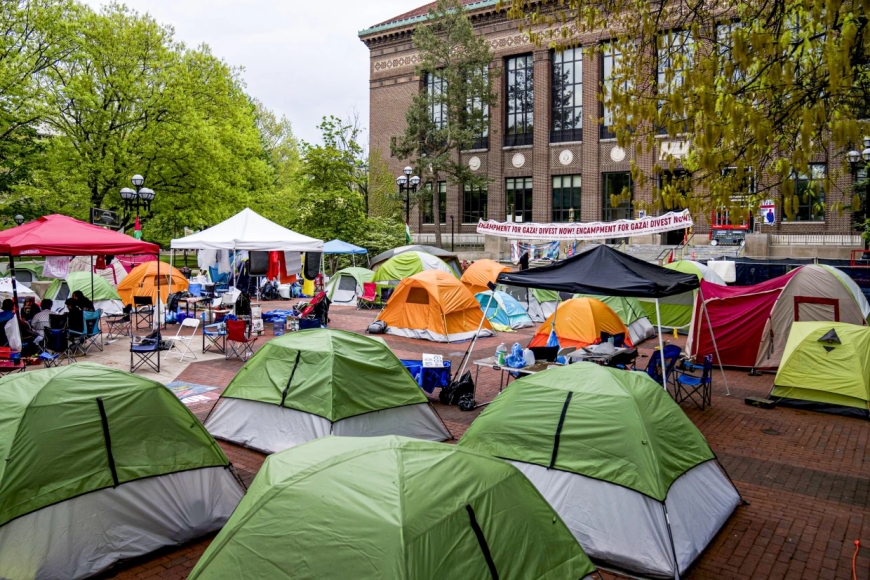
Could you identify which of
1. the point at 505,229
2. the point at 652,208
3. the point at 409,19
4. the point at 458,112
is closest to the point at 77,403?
the point at 652,208

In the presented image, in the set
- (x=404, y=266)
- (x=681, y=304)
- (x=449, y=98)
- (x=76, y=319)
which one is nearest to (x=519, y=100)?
(x=449, y=98)

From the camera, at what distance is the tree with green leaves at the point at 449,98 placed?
4144cm

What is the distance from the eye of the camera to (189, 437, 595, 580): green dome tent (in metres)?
3.51

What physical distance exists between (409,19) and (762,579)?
4677cm

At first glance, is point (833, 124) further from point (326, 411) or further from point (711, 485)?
point (326, 411)

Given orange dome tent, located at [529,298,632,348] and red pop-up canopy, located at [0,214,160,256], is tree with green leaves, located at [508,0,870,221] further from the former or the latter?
red pop-up canopy, located at [0,214,160,256]

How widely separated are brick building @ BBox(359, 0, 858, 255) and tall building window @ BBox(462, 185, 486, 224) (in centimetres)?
7

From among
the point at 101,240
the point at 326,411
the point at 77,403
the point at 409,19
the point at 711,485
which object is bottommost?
the point at 711,485

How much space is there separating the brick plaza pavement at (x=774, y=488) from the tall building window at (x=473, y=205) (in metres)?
33.7

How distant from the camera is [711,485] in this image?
648 cm

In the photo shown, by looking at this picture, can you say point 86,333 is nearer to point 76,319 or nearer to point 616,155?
point 76,319

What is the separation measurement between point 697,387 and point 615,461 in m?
6.57

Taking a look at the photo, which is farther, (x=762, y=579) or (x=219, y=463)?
(x=219, y=463)

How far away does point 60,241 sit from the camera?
39.9 feet
